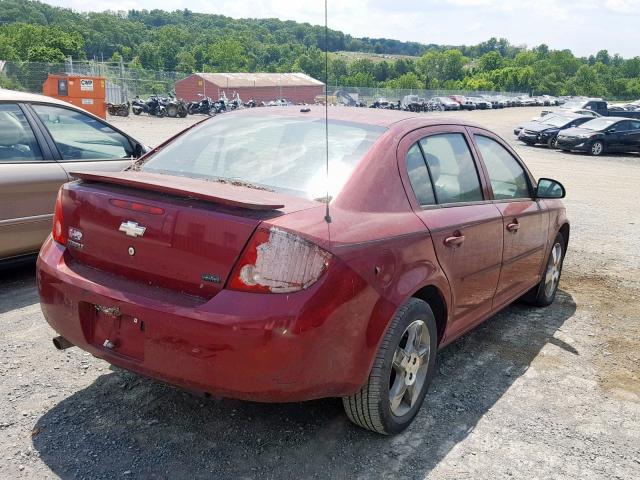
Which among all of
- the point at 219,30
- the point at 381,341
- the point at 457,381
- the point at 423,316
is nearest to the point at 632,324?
the point at 457,381

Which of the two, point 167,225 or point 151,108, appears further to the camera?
point 151,108

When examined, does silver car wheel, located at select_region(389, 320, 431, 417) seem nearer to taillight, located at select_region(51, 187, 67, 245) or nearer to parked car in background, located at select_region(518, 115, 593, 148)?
taillight, located at select_region(51, 187, 67, 245)

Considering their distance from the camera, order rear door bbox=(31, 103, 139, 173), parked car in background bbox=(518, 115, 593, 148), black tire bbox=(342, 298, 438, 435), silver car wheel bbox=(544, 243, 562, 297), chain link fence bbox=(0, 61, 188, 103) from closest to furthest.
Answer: black tire bbox=(342, 298, 438, 435) < silver car wheel bbox=(544, 243, 562, 297) < rear door bbox=(31, 103, 139, 173) < parked car in background bbox=(518, 115, 593, 148) < chain link fence bbox=(0, 61, 188, 103)

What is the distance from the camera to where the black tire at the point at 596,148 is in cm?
2364

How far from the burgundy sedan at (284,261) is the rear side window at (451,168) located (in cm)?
1

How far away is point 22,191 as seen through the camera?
505cm

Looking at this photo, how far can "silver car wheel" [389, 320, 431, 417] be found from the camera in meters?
3.12

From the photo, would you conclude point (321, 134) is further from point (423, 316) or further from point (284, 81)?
point (284, 81)

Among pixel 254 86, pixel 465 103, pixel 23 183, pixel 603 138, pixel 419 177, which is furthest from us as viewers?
pixel 465 103

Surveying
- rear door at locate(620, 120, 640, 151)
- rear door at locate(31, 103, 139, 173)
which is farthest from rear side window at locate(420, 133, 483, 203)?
rear door at locate(620, 120, 640, 151)

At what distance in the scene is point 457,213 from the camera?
353cm

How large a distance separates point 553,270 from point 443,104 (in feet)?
210

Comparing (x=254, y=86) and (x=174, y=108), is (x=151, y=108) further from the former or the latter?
(x=254, y=86)

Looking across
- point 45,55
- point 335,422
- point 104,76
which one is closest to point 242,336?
point 335,422
